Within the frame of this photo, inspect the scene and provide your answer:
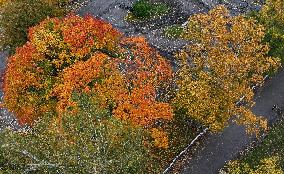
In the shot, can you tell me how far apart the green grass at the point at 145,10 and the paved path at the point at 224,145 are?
1785 centimetres

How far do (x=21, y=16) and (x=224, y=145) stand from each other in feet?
78.7

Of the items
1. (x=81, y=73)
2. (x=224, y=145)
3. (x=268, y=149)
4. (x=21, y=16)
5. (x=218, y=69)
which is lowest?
(x=224, y=145)

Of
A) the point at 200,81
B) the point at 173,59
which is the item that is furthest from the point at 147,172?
the point at 173,59

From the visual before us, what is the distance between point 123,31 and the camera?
59.1m

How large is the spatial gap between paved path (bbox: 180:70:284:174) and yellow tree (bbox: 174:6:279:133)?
4.29 meters

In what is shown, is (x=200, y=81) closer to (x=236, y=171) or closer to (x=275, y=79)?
(x=236, y=171)

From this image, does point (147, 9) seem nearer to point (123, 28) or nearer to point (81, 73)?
point (123, 28)

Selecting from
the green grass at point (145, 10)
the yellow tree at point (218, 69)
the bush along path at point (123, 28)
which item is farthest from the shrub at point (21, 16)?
the yellow tree at point (218, 69)

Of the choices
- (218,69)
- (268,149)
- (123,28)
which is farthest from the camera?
(123,28)

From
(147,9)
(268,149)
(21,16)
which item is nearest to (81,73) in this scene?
(21,16)

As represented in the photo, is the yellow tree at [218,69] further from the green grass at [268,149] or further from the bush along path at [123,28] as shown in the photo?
the bush along path at [123,28]

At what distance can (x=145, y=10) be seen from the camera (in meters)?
60.4

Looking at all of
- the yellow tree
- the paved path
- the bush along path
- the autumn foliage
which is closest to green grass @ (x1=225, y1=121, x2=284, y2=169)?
the paved path

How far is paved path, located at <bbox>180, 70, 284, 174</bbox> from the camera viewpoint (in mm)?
44250
